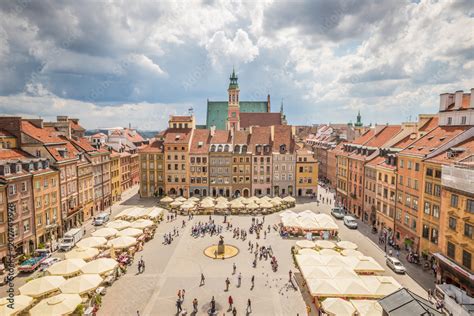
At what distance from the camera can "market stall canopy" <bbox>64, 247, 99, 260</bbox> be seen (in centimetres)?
3596

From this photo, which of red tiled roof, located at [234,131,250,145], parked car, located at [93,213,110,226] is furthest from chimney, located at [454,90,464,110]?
parked car, located at [93,213,110,226]

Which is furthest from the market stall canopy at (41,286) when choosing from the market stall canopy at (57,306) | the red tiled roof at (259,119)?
the red tiled roof at (259,119)

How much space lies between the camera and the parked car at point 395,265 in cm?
3645

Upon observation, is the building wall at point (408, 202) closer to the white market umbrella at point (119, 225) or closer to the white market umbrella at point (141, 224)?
the white market umbrella at point (141, 224)

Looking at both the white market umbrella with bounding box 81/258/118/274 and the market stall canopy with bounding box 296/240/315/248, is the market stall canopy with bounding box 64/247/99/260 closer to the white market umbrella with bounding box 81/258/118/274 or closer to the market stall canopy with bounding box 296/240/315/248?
the white market umbrella with bounding box 81/258/118/274

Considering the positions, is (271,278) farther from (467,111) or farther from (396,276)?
(467,111)

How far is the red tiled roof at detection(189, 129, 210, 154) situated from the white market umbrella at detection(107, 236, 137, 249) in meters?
36.2

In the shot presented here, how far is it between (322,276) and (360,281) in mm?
3418

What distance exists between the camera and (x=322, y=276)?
2997cm

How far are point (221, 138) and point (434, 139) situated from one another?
47705 mm

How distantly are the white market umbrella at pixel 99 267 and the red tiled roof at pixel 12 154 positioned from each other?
20950 mm

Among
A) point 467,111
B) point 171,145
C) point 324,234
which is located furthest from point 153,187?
point 467,111

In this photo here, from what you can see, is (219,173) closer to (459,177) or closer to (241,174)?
(241,174)

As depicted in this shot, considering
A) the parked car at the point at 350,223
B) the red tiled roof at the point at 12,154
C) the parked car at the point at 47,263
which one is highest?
the red tiled roof at the point at 12,154
